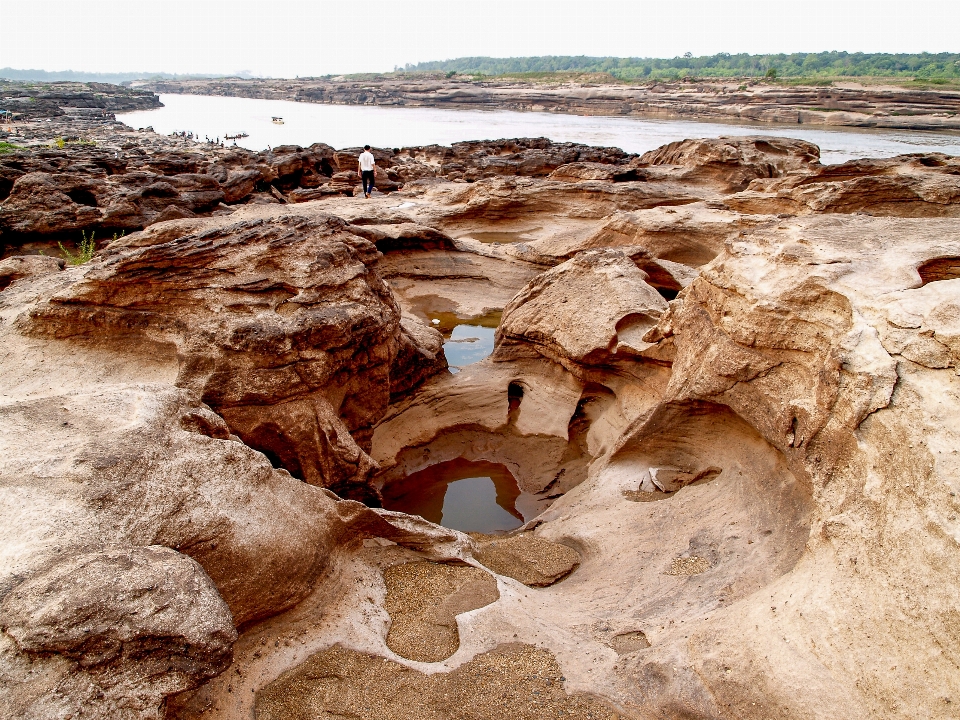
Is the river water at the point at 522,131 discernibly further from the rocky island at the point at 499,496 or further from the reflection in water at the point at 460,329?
the rocky island at the point at 499,496

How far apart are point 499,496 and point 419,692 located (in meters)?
3.18

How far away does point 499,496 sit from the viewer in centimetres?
581

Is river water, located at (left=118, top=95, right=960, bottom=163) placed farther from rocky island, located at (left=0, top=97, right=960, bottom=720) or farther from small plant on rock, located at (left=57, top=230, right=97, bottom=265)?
rocky island, located at (left=0, top=97, right=960, bottom=720)

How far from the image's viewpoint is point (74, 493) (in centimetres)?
247

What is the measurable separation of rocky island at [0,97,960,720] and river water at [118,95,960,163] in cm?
2162

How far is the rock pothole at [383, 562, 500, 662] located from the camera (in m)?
2.92

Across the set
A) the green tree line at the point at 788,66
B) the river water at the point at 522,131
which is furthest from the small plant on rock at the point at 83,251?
the green tree line at the point at 788,66

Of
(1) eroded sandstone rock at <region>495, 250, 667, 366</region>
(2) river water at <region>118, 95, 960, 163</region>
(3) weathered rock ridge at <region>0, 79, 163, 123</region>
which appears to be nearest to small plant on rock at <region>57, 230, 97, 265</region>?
(1) eroded sandstone rock at <region>495, 250, 667, 366</region>

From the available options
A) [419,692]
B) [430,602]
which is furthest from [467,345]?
[419,692]

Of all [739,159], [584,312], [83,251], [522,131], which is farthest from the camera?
[522,131]

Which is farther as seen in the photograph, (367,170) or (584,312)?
(367,170)

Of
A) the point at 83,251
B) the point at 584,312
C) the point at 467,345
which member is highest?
the point at 83,251

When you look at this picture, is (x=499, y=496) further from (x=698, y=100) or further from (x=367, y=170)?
(x=698, y=100)

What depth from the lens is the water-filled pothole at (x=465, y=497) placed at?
5480 mm
